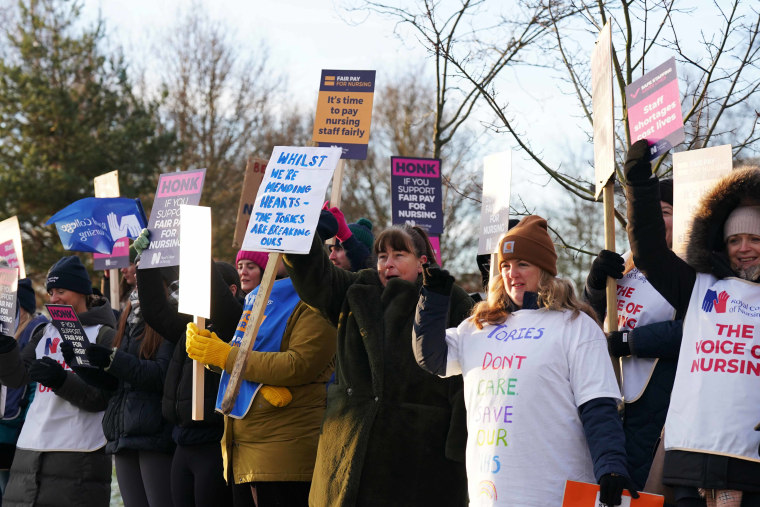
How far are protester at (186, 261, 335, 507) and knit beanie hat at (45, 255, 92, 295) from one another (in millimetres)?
2038

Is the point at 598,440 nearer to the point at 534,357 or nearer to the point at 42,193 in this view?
the point at 534,357

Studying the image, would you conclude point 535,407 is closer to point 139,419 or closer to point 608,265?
point 608,265

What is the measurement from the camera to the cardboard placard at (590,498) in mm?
3270

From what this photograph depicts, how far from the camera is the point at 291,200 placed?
186 inches

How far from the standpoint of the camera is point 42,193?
21391 millimetres

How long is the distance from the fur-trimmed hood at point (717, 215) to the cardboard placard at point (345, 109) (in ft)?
12.4

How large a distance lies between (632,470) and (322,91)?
4.33m

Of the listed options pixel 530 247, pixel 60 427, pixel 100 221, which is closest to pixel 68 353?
pixel 60 427

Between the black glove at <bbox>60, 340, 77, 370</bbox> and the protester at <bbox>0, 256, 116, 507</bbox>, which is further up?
the black glove at <bbox>60, 340, 77, 370</bbox>

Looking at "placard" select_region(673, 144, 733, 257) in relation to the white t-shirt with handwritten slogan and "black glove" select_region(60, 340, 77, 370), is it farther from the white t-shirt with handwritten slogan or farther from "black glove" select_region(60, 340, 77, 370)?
"black glove" select_region(60, 340, 77, 370)

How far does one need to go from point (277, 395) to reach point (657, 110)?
2.35 m

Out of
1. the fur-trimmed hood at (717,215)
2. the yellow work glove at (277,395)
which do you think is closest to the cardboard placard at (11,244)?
the yellow work glove at (277,395)

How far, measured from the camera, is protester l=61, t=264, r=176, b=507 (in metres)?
5.75

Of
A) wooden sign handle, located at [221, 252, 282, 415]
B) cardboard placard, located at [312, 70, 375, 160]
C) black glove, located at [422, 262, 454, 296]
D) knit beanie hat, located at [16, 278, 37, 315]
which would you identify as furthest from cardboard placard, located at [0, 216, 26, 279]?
black glove, located at [422, 262, 454, 296]
